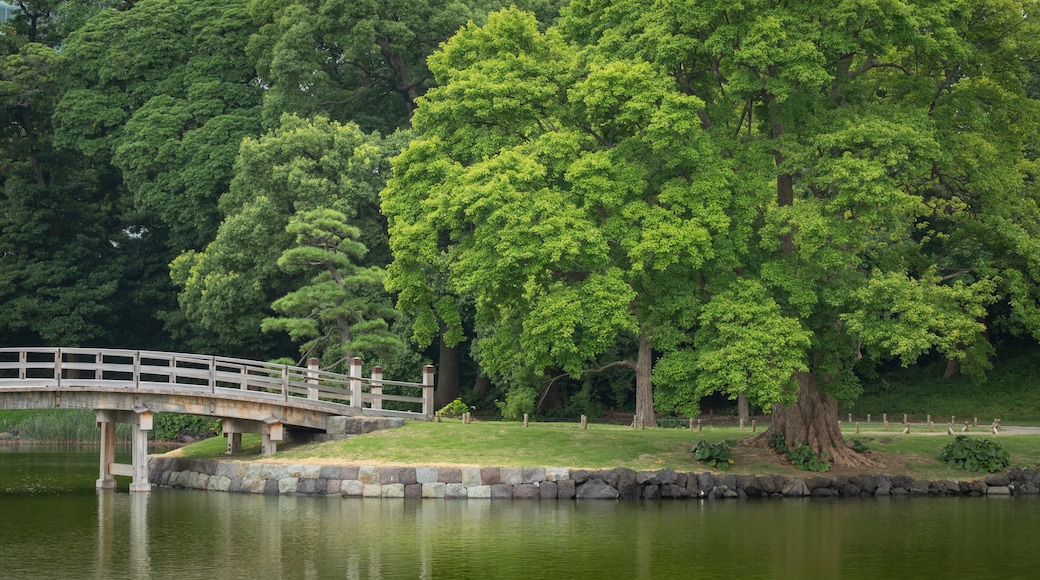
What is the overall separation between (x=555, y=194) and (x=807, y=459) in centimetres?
1009

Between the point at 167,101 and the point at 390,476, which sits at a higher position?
the point at 167,101

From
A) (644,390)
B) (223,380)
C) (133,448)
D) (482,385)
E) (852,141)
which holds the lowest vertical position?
(133,448)

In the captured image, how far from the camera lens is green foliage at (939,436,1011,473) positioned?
37.1 meters

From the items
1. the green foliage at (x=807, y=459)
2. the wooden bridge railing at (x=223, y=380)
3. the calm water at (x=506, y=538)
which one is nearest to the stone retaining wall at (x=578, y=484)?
the green foliage at (x=807, y=459)

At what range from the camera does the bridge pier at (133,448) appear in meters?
36.8

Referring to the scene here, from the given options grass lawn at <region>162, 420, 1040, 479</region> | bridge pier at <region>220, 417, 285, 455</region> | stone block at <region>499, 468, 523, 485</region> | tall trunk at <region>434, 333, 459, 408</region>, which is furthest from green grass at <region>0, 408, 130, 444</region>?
stone block at <region>499, 468, 523, 485</region>

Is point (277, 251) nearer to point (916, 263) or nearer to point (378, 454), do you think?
point (378, 454)

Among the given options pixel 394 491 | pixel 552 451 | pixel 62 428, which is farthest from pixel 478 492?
pixel 62 428

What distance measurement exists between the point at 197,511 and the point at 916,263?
2173 cm

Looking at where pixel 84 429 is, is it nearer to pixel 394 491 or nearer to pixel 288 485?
pixel 288 485

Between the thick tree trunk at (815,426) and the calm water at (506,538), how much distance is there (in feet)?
9.59

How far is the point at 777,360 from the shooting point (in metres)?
34.2

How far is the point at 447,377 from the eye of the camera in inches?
2346

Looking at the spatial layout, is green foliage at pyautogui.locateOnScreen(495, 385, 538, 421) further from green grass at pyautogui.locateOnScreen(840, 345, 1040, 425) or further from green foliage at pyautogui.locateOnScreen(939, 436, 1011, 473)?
A: green foliage at pyautogui.locateOnScreen(939, 436, 1011, 473)
